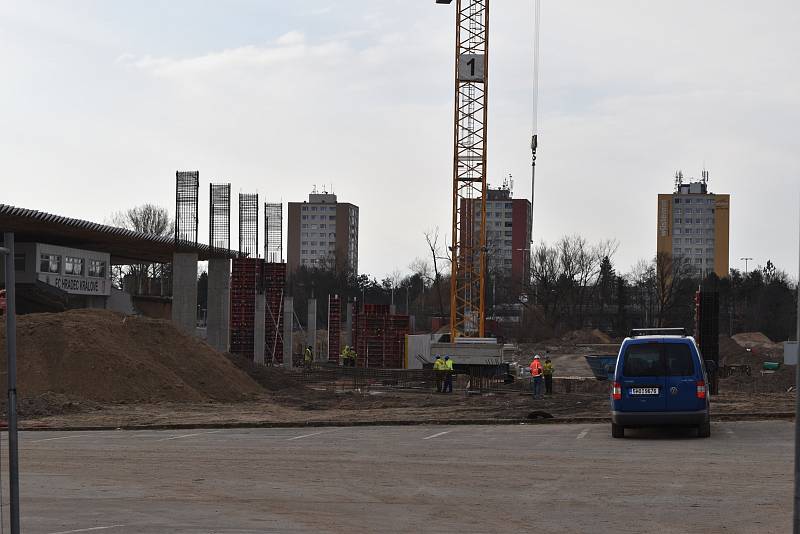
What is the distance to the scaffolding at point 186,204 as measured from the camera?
163 feet

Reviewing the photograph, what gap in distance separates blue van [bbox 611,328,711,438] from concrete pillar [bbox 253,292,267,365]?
33351mm

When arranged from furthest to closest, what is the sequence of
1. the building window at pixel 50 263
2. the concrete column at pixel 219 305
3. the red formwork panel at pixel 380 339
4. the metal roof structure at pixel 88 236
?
1. the red formwork panel at pixel 380 339
2. the building window at pixel 50 263
3. the concrete column at pixel 219 305
4. the metal roof structure at pixel 88 236

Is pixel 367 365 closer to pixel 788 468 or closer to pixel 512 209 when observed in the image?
pixel 788 468

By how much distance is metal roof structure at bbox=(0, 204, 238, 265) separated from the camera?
45.9m

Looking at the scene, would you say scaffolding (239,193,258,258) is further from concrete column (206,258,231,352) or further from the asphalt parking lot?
the asphalt parking lot

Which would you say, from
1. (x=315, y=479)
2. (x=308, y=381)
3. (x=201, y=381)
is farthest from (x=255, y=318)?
(x=315, y=479)

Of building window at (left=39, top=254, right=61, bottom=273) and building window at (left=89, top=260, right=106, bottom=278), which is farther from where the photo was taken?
building window at (left=89, top=260, right=106, bottom=278)

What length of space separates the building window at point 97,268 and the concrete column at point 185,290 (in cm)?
1302

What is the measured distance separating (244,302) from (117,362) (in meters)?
20.2

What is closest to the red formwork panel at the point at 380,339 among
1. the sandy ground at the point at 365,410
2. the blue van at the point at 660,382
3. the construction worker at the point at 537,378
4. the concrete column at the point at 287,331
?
the concrete column at the point at 287,331

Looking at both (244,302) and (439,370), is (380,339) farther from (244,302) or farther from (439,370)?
(439,370)

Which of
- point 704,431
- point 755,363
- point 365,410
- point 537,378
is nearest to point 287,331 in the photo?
point 537,378

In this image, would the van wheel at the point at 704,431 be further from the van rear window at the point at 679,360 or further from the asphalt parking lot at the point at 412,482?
the van rear window at the point at 679,360

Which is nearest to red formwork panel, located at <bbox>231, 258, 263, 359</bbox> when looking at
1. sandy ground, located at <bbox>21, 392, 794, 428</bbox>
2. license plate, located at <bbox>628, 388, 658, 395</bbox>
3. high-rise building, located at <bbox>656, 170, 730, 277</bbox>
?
sandy ground, located at <bbox>21, 392, 794, 428</bbox>
